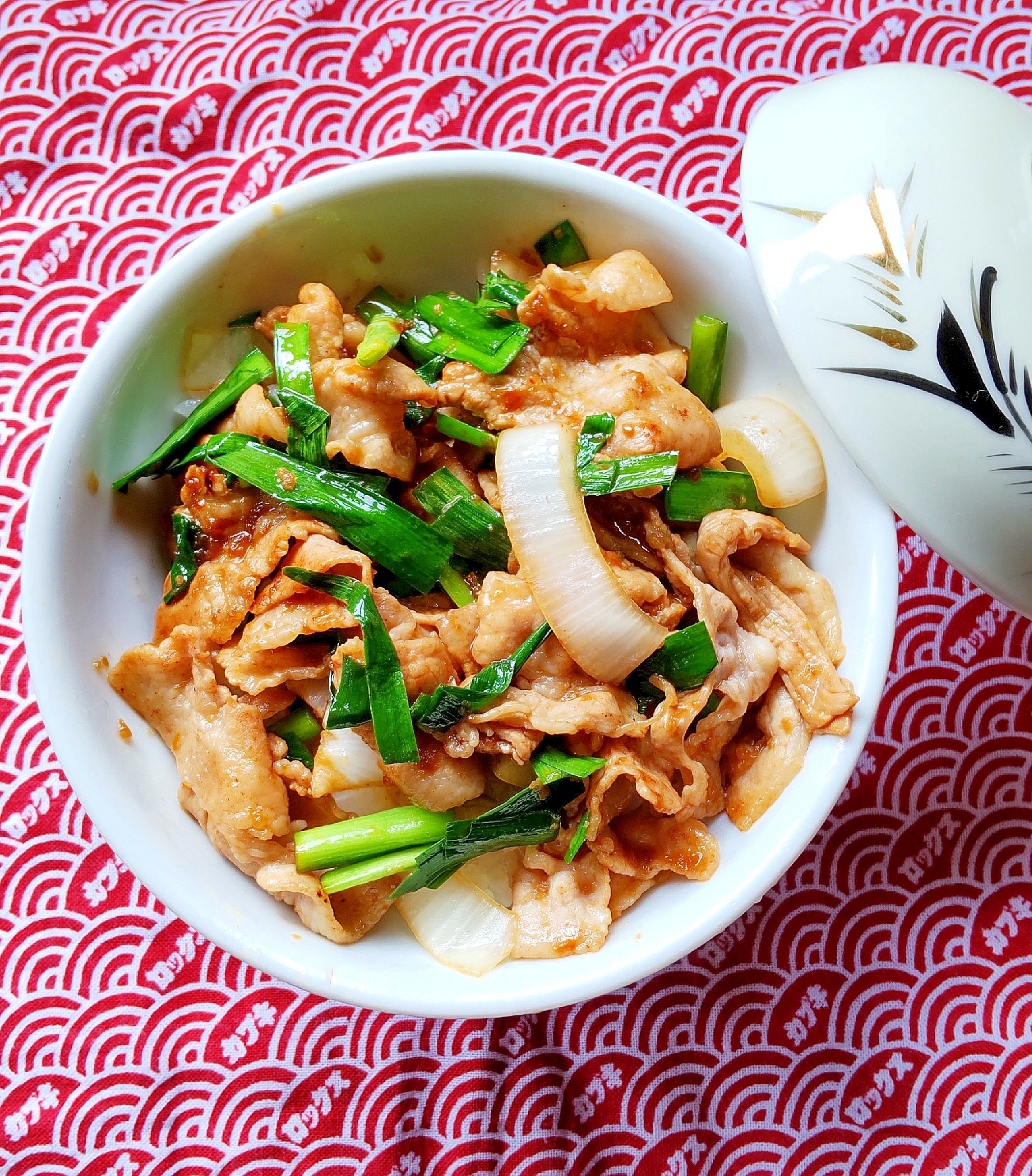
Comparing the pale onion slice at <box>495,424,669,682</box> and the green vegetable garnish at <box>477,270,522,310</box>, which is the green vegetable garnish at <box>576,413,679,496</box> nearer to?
the pale onion slice at <box>495,424,669,682</box>

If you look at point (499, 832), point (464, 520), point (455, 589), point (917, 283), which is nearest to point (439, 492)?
point (464, 520)

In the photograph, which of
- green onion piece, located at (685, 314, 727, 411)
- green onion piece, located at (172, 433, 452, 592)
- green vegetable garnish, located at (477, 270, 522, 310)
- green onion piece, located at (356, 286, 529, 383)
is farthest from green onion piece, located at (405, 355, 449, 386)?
green onion piece, located at (685, 314, 727, 411)

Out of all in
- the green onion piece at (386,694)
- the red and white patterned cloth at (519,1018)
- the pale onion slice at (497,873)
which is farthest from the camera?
the red and white patterned cloth at (519,1018)

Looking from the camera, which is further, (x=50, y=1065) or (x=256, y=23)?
(x=256, y=23)

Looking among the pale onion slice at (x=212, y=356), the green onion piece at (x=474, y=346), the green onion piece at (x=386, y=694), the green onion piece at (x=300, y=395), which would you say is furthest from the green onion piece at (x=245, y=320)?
the green onion piece at (x=386, y=694)

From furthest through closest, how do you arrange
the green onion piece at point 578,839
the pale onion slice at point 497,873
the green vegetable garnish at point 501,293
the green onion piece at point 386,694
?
the green vegetable garnish at point 501,293, the pale onion slice at point 497,873, the green onion piece at point 578,839, the green onion piece at point 386,694

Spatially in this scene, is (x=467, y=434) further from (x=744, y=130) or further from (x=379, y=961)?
(x=744, y=130)

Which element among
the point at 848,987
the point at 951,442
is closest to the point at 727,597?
the point at 951,442

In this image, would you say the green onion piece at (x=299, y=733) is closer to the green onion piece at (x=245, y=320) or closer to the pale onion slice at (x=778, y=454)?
the green onion piece at (x=245, y=320)
